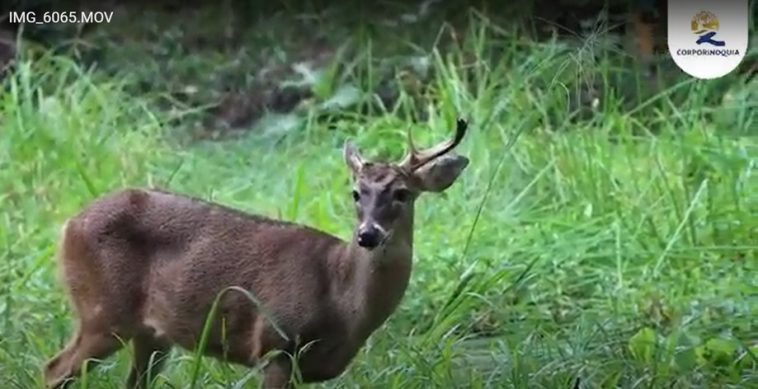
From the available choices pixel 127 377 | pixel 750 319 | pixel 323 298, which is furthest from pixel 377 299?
pixel 750 319

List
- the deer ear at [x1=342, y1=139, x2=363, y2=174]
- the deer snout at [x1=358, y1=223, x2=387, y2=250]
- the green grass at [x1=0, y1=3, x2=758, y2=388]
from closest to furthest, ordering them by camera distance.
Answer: the deer snout at [x1=358, y1=223, x2=387, y2=250] < the deer ear at [x1=342, y1=139, x2=363, y2=174] < the green grass at [x1=0, y1=3, x2=758, y2=388]

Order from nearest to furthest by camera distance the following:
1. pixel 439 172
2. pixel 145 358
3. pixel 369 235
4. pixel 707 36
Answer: pixel 369 235
pixel 439 172
pixel 145 358
pixel 707 36

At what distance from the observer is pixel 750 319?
12.7 ft

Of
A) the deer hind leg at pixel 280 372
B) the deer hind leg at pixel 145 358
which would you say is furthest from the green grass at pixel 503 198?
the deer hind leg at pixel 280 372

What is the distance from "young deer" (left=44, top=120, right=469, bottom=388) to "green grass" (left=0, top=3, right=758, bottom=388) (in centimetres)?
7

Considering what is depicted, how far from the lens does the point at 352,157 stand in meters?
3.70

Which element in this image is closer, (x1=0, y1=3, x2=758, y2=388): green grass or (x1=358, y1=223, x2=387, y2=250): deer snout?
(x1=358, y1=223, x2=387, y2=250): deer snout

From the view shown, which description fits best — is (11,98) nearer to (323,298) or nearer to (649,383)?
(323,298)

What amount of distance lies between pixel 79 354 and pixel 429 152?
0.69m

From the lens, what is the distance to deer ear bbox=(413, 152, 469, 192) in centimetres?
364

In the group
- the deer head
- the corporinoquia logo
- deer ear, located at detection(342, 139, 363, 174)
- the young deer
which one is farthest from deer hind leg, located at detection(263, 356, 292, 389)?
the corporinoquia logo

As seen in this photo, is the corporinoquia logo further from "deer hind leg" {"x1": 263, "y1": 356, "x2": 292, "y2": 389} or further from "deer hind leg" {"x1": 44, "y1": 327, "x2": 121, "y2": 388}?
"deer hind leg" {"x1": 44, "y1": 327, "x2": 121, "y2": 388}

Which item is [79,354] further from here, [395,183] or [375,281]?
[395,183]

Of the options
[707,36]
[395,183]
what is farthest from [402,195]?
[707,36]
